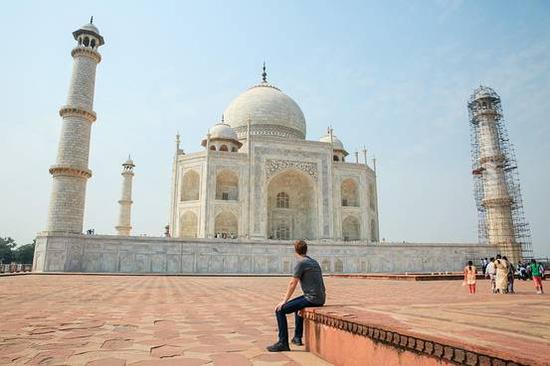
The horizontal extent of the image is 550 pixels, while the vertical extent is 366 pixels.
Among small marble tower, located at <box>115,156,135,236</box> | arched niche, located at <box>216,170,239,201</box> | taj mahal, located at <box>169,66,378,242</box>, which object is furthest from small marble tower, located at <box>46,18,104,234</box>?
small marble tower, located at <box>115,156,135,236</box>

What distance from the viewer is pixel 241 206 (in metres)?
24.2

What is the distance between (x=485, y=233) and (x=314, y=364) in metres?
28.1

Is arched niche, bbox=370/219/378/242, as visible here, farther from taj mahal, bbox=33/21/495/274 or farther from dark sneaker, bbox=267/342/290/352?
dark sneaker, bbox=267/342/290/352

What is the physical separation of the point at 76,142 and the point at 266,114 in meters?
15.2

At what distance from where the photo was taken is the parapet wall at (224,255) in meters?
17.3

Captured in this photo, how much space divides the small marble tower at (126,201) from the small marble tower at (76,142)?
10.1 m

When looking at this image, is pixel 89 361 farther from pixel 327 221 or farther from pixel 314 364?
pixel 327 221

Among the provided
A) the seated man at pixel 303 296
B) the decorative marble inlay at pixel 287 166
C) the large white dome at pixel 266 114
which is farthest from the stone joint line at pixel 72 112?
the seated man at pixel 303 296

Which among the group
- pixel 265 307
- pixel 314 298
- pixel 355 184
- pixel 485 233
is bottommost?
pixel 265 307

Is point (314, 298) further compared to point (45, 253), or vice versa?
point (45, 253)

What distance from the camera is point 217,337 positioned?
135 inches

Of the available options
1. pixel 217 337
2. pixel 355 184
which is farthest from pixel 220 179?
pixel 217 337

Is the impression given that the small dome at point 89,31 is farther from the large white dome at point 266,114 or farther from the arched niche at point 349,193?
the arched niche at point 349,193

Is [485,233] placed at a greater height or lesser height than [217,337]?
greater
